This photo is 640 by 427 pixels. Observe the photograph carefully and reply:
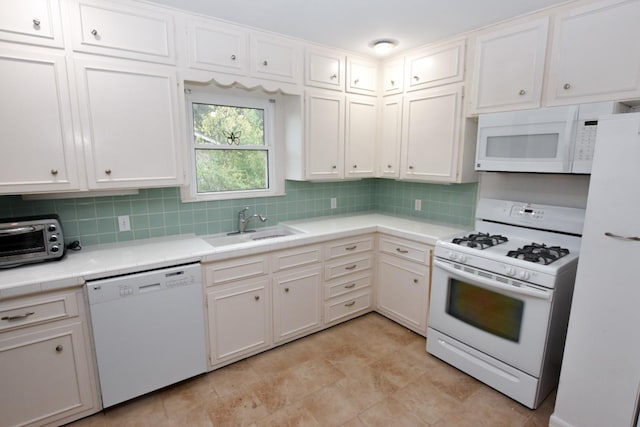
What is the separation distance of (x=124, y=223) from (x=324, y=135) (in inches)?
68.1

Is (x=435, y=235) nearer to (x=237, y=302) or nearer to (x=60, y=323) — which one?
(x=237, y=302)

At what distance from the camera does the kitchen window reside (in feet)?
8.62

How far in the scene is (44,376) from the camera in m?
1.75

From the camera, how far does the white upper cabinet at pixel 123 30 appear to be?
1.84 metres

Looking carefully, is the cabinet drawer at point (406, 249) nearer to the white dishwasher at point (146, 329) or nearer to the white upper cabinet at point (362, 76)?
Answer: the white upper cabinet at point (362, 76)

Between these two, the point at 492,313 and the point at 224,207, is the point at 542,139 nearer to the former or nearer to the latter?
the point at 492,313

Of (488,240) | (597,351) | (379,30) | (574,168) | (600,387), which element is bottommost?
(600,387)

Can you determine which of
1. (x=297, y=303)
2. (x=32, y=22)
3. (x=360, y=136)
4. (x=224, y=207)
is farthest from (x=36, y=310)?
(x=360, y=136)

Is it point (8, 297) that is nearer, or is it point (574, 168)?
point (8, 297)

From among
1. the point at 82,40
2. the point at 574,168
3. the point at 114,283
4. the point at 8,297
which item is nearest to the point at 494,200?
the point at 574,168

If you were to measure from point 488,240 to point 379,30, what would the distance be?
1747 mm

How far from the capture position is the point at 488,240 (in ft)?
7.63

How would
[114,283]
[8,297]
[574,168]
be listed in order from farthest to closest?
[574,168]
[114,283]
[8,297]

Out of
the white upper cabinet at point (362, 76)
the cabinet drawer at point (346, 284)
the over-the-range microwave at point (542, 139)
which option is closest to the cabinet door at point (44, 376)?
the cabinet drawer at point (346, 284)
